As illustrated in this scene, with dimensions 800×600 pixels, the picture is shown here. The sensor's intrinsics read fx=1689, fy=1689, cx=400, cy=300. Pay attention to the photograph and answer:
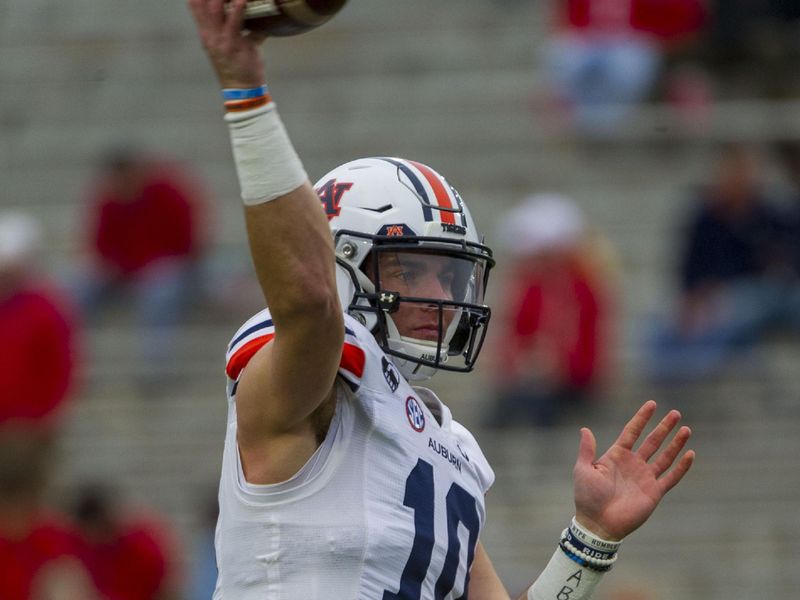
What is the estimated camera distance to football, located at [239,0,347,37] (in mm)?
2863

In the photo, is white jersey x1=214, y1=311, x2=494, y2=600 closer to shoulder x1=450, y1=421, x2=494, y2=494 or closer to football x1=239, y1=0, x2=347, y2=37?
shoulder x1=450, y1=421, x2=494, y2=494

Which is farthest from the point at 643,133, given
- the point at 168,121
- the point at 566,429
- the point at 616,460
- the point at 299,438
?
the point at 299,438

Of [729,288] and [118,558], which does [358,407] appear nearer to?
[118,558]

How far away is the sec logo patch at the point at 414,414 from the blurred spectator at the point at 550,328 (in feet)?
16.7

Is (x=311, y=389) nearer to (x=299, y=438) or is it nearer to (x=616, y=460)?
(x=299, y=438)

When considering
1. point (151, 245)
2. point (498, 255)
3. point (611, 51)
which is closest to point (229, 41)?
point (151, 245)

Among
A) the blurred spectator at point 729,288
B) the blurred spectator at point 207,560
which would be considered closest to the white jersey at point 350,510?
the blurred spectator at point 207,560

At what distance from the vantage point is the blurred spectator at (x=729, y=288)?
9031 millimetres

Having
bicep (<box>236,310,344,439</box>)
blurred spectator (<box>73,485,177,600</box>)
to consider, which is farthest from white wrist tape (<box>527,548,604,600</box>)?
blurred spectator (<box>73,485,177,600</box>)

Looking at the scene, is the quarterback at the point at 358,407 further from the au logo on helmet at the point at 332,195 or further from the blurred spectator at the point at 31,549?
the blurred spectator at the point at 31,549

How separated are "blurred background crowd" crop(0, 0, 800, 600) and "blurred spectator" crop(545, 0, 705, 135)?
0.02 metres

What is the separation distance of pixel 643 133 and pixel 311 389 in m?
7.82

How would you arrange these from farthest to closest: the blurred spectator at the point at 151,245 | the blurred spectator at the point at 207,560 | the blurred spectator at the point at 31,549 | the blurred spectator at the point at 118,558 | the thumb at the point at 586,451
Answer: the blurred spectator at the point at 151,245 → the blurred spectator at the point at 118,558 → the blurred spectator at the point at 207,560 → the blurred spectator at the point at 31,549 → the thumb at the point at 586,451

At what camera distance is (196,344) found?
9.80m
